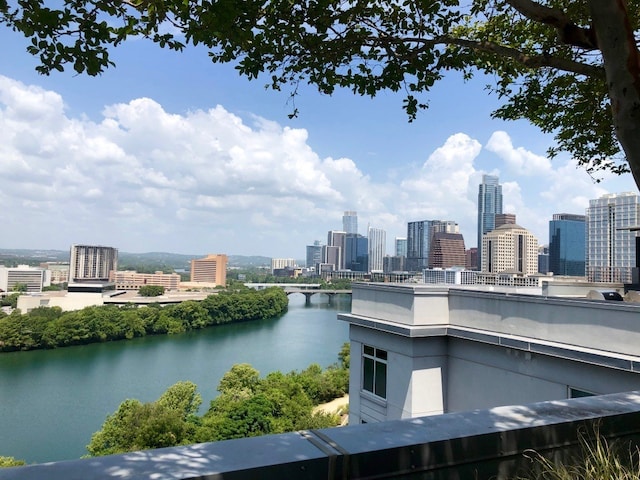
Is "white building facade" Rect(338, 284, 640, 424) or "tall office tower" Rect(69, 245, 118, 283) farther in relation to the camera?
"tall office tower" Rect(69, 245, 118, 283)

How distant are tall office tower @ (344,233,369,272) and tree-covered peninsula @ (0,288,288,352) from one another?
87800 mm

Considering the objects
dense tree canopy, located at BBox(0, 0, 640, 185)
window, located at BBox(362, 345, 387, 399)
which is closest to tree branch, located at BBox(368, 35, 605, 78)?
dense tree canopy, located at BBox(0, 0, 640, 185)

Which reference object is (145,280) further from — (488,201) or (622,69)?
(622,69)

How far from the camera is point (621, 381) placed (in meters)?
4.97

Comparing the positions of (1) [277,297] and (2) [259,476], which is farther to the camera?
(1) [277,297]

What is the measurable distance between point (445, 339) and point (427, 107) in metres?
4.40

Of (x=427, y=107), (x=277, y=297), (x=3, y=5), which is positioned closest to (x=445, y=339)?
(x=427, y=107)

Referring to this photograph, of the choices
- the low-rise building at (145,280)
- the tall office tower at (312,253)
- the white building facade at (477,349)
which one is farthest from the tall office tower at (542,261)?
the tall office tower at (312,253)

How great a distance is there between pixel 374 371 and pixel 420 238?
4542 inches

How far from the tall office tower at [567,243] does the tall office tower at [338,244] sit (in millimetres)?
90403

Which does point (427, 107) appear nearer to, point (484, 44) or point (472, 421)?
point (484, 44)

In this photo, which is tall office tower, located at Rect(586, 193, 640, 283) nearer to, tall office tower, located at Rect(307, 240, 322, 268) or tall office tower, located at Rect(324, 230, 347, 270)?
tall office tower, located at Rect(324, 230, 347, 270)

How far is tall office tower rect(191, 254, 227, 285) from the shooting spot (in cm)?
12601

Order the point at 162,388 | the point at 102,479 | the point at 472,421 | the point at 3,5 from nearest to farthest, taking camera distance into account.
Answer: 1. the point at 102,479
2. the point at 472,421
3. the point at 3,5
4. the point at 162,388
